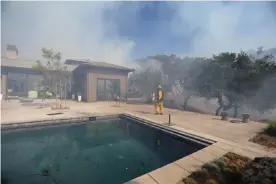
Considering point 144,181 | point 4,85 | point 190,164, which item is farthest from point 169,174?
point 4,85

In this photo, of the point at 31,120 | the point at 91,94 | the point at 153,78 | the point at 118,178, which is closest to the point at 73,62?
the point at 91,94

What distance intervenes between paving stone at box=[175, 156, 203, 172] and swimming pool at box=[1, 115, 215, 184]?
46.3 inches

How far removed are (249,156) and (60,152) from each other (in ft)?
19.3

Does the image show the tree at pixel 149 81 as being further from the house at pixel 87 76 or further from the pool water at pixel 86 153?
the pool water at pixel 86 153

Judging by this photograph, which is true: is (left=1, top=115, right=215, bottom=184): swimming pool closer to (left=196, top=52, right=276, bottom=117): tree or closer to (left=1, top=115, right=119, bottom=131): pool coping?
(left=1, top=115, right=119, bottom=131): pool coping

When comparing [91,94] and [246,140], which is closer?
[246,140]

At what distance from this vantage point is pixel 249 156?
148 inches

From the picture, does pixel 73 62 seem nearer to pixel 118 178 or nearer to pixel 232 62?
pixel 232 62

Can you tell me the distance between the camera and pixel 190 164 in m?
3.43

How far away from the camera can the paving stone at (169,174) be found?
283cm

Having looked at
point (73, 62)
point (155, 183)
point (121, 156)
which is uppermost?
point (73, 62)

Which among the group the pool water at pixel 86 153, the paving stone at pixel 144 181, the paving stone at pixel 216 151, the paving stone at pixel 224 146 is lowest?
the pool water at pixel 86 153

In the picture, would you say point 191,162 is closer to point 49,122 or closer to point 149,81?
point 49,122

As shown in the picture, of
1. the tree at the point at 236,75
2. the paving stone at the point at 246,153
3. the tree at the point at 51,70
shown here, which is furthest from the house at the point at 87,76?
the paving stone at the point at 246,153
